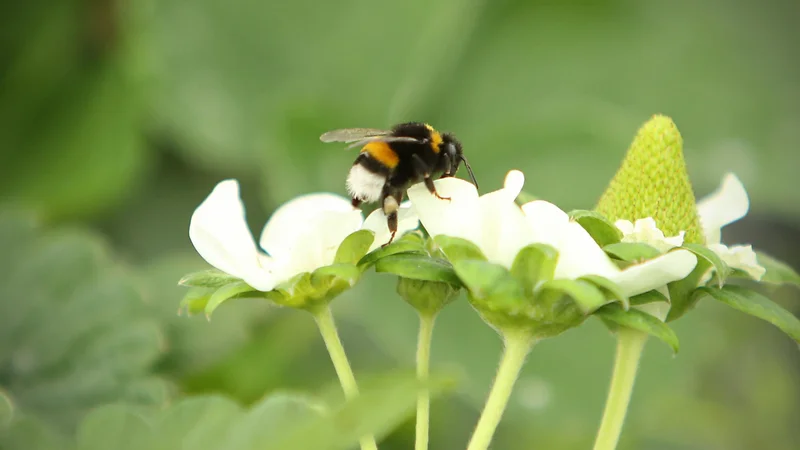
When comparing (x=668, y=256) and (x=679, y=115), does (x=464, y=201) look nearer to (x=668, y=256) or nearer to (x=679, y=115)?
(x=668, y=256)

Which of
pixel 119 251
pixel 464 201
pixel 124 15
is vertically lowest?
pixel 119 251

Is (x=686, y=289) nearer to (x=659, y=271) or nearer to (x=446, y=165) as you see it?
(x=659, y=271)

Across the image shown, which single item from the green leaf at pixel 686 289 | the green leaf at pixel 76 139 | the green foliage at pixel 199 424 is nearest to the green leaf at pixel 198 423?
the green foliage at pixel 199 424

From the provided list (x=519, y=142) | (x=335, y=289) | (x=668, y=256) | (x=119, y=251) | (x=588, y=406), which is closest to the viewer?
(x=668, y=256)

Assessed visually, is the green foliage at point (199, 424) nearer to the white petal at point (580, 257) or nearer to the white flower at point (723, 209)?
the white petal at point (580, 257)

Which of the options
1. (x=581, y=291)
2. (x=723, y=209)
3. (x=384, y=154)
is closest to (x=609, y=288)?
(x=581, y=291)

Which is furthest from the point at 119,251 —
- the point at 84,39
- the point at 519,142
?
the point at 519,142
